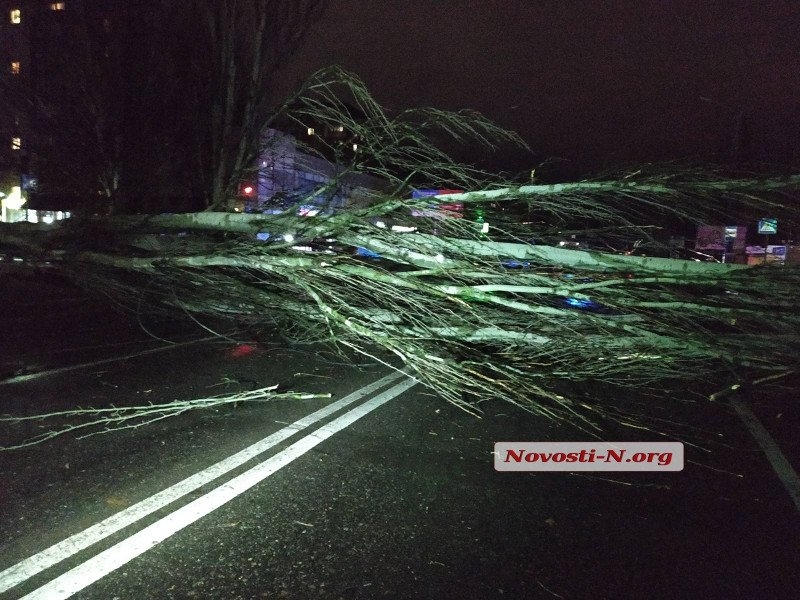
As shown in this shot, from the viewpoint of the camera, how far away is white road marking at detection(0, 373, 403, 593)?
2695mm

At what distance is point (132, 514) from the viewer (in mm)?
3264

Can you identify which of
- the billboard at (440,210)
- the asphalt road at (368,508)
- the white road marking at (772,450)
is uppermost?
the billboard at (440,210)

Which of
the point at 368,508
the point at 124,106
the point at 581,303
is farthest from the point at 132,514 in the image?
the point at 124,106

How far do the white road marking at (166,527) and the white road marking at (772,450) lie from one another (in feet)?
11.5

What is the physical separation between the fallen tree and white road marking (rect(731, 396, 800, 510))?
49 cm

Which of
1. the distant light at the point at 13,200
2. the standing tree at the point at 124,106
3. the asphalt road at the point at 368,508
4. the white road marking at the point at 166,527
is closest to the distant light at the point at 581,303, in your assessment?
the asphalt road at the point at 368,508

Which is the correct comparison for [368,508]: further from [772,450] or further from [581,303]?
[772,450]

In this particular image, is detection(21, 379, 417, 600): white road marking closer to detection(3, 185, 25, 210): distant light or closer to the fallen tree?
the fallen tree

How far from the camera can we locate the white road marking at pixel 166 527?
8.48 ft

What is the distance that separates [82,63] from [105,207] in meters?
3.13

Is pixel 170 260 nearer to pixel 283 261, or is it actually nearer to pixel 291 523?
pixel 283 261

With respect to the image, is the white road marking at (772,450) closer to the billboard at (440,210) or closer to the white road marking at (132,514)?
the billboard at (440,210)

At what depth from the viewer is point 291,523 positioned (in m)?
3.24

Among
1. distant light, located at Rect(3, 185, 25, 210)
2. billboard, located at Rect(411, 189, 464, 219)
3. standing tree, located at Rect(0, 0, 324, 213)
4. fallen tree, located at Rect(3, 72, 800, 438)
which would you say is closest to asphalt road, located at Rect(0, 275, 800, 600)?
fallen tree, located at Rect(3, 72, 800, 438)
